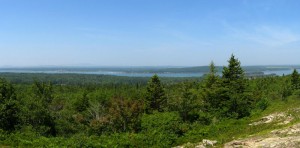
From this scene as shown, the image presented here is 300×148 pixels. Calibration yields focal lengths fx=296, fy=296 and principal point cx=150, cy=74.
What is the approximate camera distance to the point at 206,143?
15.5 metres

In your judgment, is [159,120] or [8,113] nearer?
[159,120]

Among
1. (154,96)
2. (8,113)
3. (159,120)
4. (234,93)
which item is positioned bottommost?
(159,120)

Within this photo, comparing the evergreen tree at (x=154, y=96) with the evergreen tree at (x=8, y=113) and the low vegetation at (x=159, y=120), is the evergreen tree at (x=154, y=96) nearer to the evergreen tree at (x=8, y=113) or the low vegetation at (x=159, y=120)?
the low vegetation at (x=159, y=120)

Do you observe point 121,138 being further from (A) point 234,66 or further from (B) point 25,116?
(A) point 234,66

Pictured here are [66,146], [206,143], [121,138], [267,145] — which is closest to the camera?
[267,145]

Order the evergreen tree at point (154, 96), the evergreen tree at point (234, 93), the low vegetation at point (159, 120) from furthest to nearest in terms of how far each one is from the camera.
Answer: the evergreen tree at point (154, 96) → the evergreen tree at point (234, 93) → the low vegetation at point (159, 120)

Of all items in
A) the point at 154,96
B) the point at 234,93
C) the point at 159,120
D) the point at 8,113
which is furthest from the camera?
the point at 154,96

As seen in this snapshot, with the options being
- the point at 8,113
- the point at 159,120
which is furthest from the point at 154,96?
the point at 8,113

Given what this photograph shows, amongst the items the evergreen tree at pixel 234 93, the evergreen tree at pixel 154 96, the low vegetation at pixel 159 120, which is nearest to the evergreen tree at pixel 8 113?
the low vegetation at pixel 159 120

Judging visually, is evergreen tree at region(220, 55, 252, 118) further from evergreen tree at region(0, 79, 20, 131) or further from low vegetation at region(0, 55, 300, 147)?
evergreen tree at region(0, 79, 20, 131)

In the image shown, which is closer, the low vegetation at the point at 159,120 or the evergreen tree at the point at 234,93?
the low vegetation at the point at 159,120

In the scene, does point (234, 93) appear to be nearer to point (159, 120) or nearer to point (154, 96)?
point (159, 120)

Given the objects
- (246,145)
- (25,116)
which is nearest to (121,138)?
(246,145)

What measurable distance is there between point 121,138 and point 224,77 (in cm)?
1976
